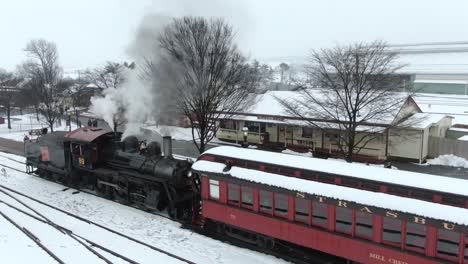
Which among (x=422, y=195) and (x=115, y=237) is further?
(x=115, y=237)

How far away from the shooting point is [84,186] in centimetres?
1906

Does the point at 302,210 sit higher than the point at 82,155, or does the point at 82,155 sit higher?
the point at 82,155

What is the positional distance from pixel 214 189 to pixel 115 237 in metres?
3.88

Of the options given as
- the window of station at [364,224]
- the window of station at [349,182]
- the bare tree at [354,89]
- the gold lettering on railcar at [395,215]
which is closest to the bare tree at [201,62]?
the bare tree at [354,89]

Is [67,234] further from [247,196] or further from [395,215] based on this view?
[395,215]

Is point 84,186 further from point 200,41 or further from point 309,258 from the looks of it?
point 309,258

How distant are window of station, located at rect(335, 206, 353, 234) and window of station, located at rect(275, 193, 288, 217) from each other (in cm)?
157

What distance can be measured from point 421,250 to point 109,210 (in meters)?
12.1

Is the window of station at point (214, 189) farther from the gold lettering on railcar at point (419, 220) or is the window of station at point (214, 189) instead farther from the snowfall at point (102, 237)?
the gold lettering on railcar at point (419, 220)

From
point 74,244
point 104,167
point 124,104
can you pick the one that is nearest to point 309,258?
point 74,244

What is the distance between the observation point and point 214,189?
41.5 ft

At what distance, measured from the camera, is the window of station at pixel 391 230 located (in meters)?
Result: 8.89

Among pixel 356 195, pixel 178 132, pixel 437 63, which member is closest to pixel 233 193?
pixel 356 195

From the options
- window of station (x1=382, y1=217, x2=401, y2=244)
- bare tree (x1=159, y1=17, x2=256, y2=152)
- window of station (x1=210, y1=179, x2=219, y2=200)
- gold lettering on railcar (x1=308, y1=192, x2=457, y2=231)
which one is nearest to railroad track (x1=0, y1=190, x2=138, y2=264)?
window of station (x1=210, y1=179, x2=219, y2=200)
